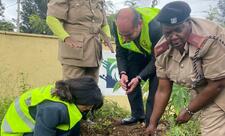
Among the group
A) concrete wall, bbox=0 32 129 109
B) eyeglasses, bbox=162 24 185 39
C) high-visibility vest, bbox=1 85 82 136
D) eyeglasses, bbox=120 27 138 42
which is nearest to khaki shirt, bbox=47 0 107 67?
eyeglasses, bbox=120 27 138 42

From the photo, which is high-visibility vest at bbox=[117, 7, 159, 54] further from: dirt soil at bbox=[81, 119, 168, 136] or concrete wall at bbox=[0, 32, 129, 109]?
concrete wall at bbox=[0, 32, 129, 109]

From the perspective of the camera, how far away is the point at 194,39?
2.70 metres

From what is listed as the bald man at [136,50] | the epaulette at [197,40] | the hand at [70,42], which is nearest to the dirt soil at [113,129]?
the bald man at [136,50]

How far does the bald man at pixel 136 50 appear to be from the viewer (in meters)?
3.45

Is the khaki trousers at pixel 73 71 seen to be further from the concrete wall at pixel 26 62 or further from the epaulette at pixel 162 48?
the concrete wall at pixel 26 62

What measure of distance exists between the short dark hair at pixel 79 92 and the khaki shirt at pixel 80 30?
1.16 meters

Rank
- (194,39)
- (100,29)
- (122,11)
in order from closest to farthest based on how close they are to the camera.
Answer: (194,39)
(122,11)
(100,29)

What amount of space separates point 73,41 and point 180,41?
1.45m

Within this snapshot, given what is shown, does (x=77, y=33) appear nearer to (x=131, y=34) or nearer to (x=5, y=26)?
(x=131, y=34)

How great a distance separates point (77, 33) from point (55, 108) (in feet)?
4.62

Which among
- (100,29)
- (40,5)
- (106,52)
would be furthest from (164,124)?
(40,5)

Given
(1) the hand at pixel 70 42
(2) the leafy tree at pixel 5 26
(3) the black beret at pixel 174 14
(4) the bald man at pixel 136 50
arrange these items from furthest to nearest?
(2) the leafy tree at pixel 5 26 < (1) the hand at pixel 70 42 < (4) the bald man at pixel 136 50 < (3) the black beret at pixel 174 14

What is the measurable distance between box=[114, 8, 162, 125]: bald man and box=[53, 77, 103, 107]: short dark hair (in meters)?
0.67

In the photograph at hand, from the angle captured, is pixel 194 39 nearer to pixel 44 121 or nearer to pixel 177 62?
pixel 177 62
